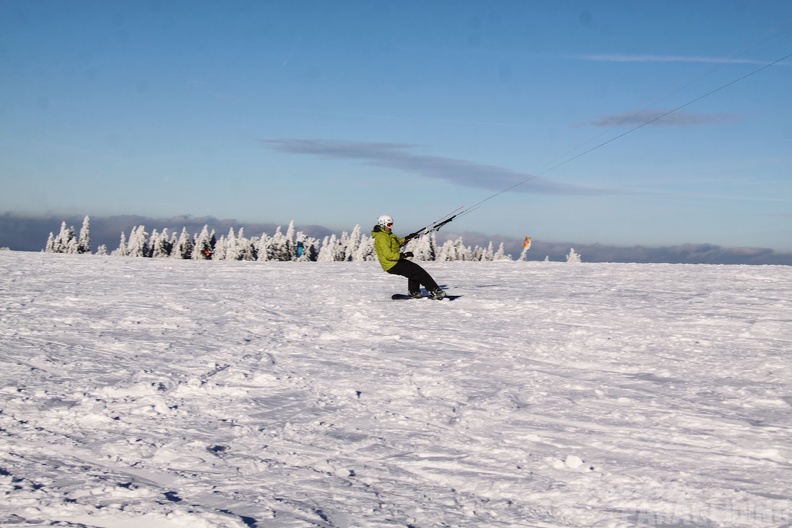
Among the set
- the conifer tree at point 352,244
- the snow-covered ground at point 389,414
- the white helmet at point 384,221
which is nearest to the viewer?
the snow-covered ground at point 389,414

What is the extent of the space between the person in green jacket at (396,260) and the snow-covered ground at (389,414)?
4.40 feet

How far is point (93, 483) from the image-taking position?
14.5 ft

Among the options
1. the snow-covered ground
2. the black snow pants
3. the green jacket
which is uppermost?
the green jacket

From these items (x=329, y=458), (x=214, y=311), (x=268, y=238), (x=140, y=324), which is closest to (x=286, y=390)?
(x=329, y=458)

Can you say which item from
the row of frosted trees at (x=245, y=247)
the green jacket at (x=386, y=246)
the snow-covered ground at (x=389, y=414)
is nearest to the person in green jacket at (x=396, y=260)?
the green jacket at (x=386, y=246)

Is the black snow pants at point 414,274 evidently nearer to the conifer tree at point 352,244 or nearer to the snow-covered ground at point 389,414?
the snow-covered ground at point 389,414

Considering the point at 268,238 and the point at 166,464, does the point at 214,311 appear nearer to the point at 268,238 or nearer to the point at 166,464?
the point at 166,464

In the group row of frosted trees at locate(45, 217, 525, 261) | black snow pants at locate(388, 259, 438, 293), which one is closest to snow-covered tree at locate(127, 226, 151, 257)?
row of frosted trees at locate(45, 217, 525, 261)

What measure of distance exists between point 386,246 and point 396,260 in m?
0.43

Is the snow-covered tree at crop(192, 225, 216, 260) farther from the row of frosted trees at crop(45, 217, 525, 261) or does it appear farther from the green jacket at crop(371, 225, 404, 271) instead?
the green jacket at crop(371, 225, 404, 271)

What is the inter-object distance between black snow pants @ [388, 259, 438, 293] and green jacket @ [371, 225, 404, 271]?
0.65ft

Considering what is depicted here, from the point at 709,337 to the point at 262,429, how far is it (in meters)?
7.95

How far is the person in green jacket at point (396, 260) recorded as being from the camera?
14.8 m

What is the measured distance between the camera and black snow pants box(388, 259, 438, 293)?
1504cm
